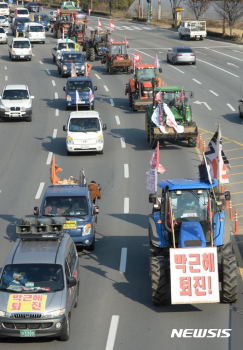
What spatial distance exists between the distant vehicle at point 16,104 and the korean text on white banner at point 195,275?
2837 cm

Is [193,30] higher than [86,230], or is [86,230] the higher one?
[86,230]

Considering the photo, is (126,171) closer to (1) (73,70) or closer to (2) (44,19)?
(1) (73,70)

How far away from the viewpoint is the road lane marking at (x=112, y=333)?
1609 centimetres

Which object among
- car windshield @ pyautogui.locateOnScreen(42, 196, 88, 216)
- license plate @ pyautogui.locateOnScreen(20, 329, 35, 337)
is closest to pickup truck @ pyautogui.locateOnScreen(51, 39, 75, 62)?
car windshield @ pyautogui.locateOnScreen(42, 196, 88, 216)

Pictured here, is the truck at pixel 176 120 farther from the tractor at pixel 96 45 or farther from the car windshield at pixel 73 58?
the tractor at pixel 96 45

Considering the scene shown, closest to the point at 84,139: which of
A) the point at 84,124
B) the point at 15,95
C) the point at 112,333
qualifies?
the point at 84,124

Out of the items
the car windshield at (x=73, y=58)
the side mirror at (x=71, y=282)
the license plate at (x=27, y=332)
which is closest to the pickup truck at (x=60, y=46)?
the car windshield at (x=73, y=58)

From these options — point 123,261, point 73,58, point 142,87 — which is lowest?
point 73,58

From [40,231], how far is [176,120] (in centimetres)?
1923

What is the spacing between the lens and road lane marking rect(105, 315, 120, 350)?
16094mm

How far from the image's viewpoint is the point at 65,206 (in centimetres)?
2359

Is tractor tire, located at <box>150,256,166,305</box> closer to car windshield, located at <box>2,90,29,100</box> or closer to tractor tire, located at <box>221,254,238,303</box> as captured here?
tractor tire, located at <box>221,254,238,303</box>

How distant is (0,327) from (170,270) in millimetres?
4014

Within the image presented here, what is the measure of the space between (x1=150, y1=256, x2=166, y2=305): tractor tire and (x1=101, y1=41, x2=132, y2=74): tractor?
40674mm
